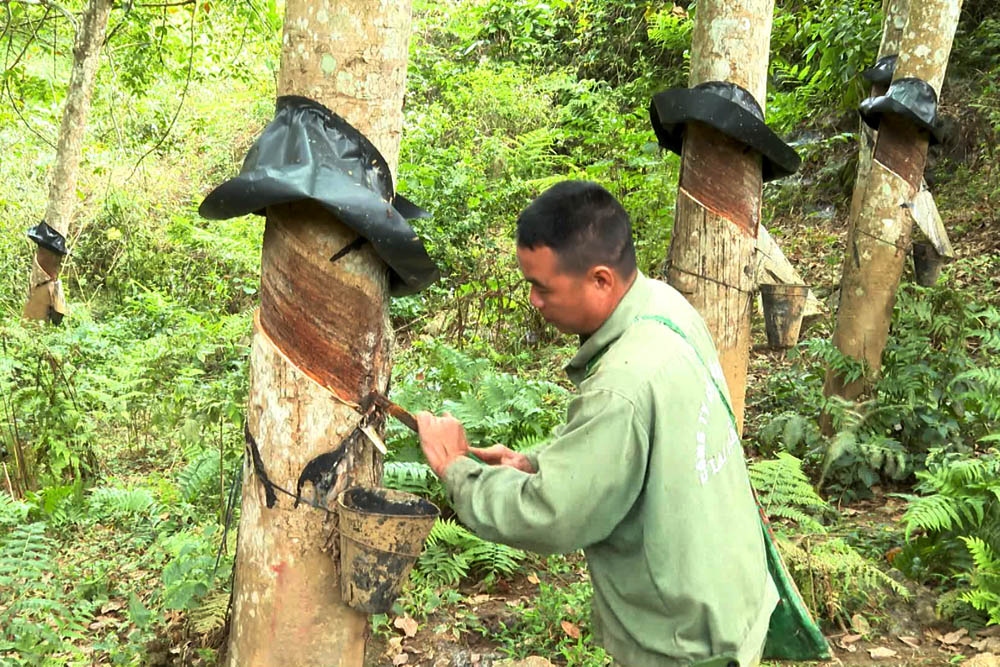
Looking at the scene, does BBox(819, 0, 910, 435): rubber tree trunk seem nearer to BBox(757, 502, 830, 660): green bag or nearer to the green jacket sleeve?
BBox(757, 502, 830, 660): green bag

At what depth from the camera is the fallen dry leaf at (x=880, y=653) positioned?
387 centimetres

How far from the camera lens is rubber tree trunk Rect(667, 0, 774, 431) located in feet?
11.9

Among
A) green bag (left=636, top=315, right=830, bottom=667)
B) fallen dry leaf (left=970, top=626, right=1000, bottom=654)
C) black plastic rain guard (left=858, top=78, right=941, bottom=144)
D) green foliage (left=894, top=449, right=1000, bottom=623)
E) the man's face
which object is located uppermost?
black plastic rain guard (left=858, top=78, right=941, bottom=144)

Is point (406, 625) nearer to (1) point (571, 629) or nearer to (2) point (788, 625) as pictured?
(1) point (571, 629)

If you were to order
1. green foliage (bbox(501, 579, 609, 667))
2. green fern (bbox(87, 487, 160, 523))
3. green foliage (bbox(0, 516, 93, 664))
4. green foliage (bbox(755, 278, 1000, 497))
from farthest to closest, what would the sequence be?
1. green foliage (bbox(755, 278, 1000, 497))
2. green fern (bbox(87, 487, 160, 523))
3. green foliage (bbox(501, 579, 609, 667))
4. green foliage (bbox(0, 516, 93, 664))

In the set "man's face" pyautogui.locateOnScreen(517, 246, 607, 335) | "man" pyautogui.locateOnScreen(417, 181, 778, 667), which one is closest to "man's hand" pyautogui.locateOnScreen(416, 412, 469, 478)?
"man" pyautogui.locateOnScreen(417, 181, 778, 667)

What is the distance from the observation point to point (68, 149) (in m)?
7.20

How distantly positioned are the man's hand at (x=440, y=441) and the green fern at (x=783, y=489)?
2.53 metres

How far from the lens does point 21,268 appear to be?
36.8 feet

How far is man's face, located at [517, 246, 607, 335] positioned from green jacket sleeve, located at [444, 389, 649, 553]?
0.91 feet

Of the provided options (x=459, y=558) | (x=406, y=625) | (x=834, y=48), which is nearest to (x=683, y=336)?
(x=406, y=625)

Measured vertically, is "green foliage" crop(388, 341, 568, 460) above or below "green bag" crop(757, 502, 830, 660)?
above

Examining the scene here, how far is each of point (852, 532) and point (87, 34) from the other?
706cm

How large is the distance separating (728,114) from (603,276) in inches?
66.8
